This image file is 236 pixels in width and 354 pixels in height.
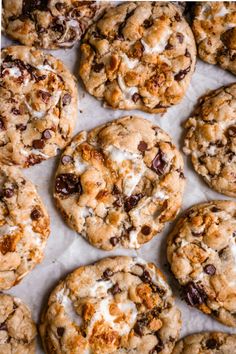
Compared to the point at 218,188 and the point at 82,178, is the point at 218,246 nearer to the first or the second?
the point at 218,188

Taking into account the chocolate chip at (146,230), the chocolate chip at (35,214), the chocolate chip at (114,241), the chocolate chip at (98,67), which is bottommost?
the chocolate chip at (114,241)

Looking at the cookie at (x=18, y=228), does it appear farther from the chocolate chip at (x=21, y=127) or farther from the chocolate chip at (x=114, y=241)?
the chocolate chip at (x=114, y=241)

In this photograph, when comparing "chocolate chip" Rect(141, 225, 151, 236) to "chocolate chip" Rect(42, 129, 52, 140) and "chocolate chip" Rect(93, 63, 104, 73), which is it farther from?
"chocolate chip" Rect(93, 63, 104, 73)

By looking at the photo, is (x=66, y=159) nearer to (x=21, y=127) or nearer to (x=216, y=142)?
(x=21, y=127)

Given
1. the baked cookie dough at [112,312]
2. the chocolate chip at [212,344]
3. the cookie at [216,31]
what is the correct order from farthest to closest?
the cookie at [216,31] → the chocolate chip at [212,344] → the baked cookie dough at [112,312]

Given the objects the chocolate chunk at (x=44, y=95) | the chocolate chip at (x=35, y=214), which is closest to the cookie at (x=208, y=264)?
the chocolate chip at (x=35, y=214)

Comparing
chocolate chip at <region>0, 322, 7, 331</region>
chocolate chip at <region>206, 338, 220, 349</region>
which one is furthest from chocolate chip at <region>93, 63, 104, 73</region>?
chocolate chip at <region>206, 338, 220, 349</region>

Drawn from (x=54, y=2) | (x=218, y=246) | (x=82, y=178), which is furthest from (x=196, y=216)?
(x=54, y=2)
